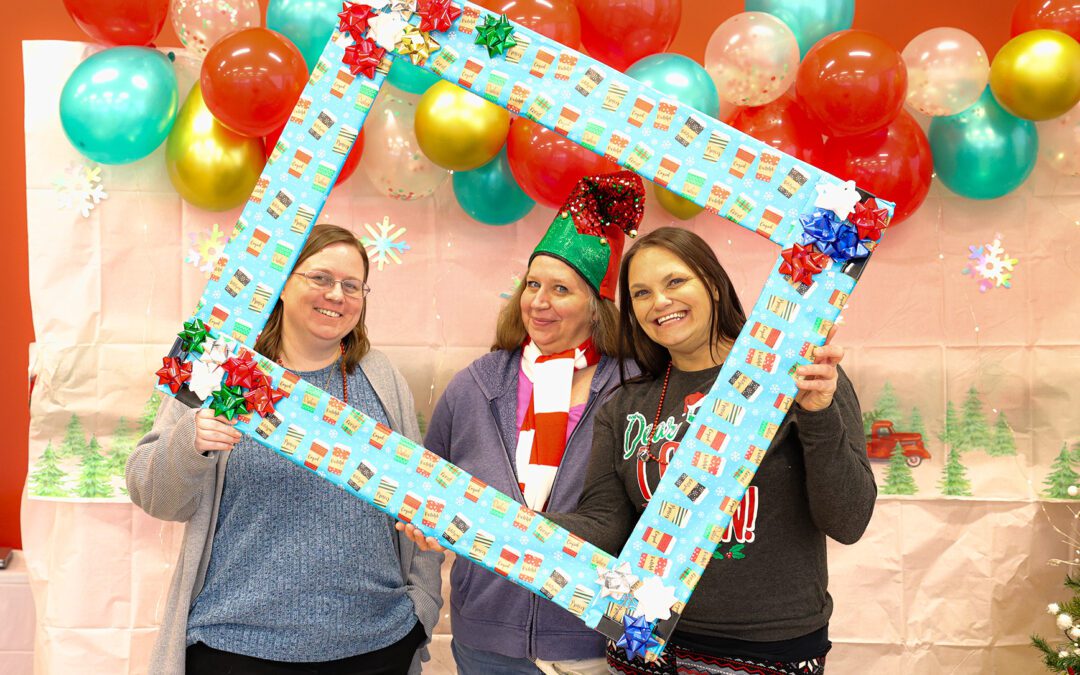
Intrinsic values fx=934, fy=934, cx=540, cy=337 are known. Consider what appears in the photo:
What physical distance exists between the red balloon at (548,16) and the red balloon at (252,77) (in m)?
0.57

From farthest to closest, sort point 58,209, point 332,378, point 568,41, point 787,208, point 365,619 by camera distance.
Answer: point 58,209 < point 568,41 < point 332,378 < point 365,619 < point 787,208

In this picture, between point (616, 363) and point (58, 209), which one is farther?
point (58, 209)

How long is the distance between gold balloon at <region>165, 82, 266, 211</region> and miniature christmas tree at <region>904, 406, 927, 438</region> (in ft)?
7.04

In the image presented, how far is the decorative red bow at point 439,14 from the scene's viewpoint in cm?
181

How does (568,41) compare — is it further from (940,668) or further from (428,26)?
(940,668)

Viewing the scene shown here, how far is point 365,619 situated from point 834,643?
65.0 inches

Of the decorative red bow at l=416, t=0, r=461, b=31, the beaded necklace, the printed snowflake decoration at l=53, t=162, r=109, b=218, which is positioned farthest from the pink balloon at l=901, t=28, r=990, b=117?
the printed snowflake decoration at l=53, t=162, r=109, b=218

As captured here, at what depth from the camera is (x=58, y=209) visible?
9.34ft

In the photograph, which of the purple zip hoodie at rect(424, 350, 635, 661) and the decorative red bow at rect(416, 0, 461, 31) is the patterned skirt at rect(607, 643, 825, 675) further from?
the decorative red bow at rect(416, 0, 461, 31)

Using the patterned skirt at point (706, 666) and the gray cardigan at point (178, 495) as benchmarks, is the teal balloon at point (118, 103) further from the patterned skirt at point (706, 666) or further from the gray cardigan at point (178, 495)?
the patterned skirt at point (706, 666)

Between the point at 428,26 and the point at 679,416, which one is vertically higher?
the point at 428,26

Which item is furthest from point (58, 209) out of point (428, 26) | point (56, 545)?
point (428, 26)

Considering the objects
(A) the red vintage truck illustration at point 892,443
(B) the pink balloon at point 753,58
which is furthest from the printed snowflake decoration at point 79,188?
(A) the red vintage truck illustration at point 892,443

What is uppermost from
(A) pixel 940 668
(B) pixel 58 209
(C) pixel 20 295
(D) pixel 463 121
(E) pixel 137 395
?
(D) pixel 463 121
